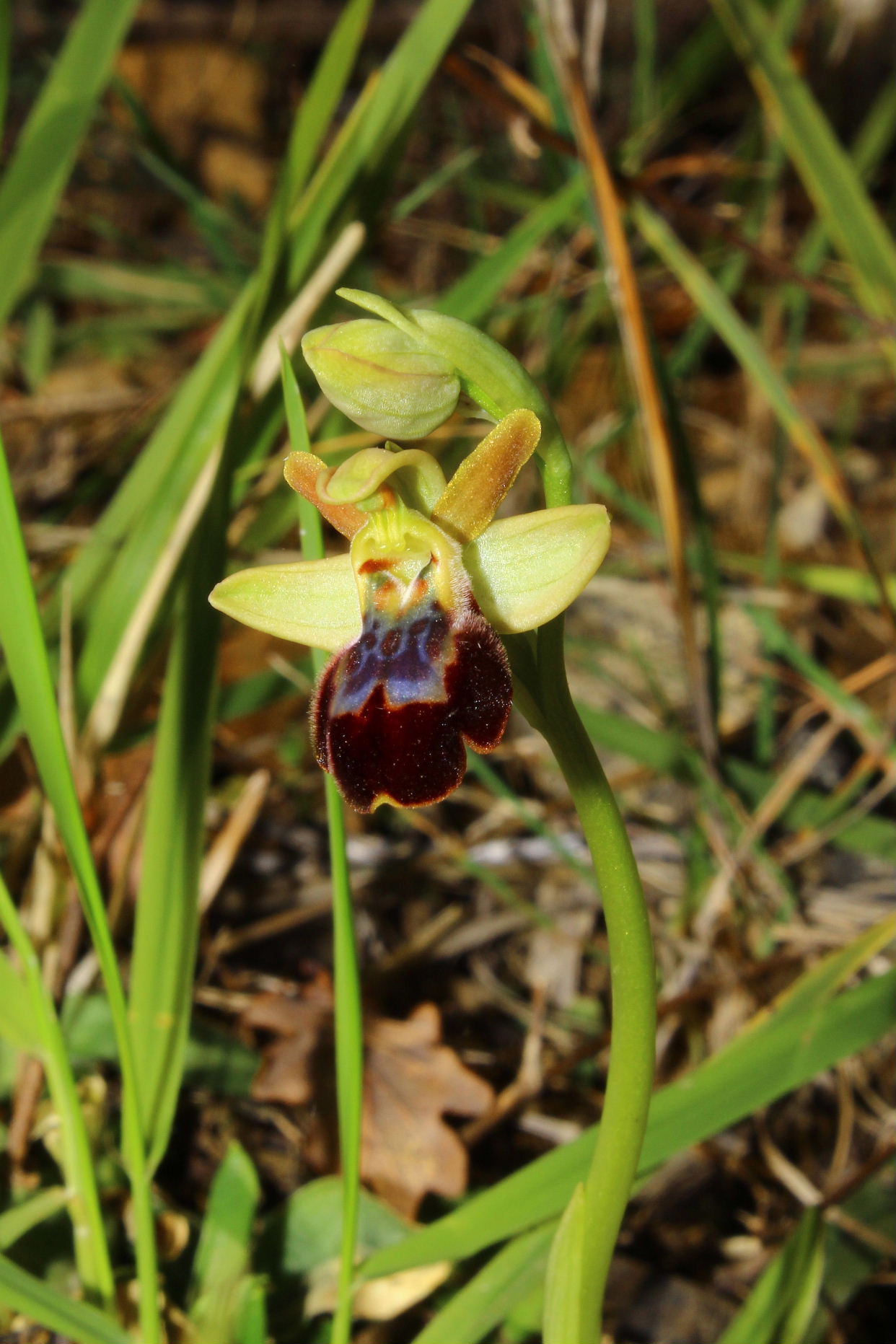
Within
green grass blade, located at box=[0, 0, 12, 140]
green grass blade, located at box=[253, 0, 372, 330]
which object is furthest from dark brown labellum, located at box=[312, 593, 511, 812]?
green grass blade, located at box=[253, 0, 372, 330]

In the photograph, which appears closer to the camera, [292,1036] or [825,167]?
[292,1036]

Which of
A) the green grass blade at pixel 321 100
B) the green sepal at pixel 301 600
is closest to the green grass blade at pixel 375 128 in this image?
the green grass blade at pixel 321 100

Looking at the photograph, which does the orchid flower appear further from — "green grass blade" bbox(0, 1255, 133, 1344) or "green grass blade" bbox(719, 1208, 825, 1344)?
"green grass blade" bbox(719, 1208, 825, 1344)

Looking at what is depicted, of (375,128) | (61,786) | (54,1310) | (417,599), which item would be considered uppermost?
(375,128)

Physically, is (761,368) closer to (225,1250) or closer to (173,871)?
(173,871)

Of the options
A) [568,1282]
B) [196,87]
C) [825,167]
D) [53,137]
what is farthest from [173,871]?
[196,87]

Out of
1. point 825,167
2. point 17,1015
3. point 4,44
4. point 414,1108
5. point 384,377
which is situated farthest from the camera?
point 825,167
